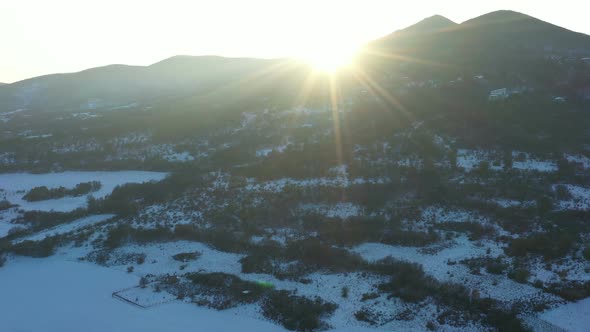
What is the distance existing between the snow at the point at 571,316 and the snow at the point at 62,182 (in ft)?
117

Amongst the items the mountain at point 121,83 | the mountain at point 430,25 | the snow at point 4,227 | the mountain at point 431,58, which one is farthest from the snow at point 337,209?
the mountain at point 121,83

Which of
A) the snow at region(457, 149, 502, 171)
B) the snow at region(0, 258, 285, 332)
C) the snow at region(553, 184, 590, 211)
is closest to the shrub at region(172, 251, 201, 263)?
the snow at region(0, 258, 285, 332)

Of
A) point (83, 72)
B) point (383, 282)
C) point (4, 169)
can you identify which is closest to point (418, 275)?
point (383, 282)

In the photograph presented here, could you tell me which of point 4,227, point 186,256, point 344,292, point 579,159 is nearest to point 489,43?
point 579,159

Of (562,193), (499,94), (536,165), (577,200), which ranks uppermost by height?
(499,94)

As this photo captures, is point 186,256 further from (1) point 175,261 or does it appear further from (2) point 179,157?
(2) point 179,157

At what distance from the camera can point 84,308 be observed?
23.1m

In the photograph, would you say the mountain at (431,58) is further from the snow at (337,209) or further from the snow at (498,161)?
the snow at (337,209)

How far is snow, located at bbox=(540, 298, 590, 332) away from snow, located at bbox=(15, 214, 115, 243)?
30622 mm

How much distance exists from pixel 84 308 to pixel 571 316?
23.2 metres

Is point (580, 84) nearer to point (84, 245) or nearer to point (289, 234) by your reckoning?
point (289, 234)

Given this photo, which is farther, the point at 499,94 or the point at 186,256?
the point at 499,94

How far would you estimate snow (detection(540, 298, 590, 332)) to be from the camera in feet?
61.7

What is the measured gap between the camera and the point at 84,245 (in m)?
30.7
